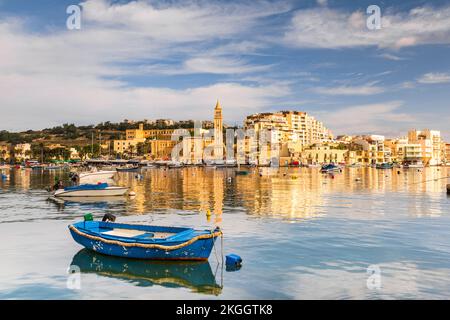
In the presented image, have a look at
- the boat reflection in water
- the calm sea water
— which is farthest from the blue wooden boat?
the calm sea water

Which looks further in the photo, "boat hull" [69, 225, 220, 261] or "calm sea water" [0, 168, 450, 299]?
"boat hull" [69, 225, 220, 261]

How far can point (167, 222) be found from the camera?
27938 mm

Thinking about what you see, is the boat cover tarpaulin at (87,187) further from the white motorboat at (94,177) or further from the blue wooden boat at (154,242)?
the blue wooden boat at (154,242)

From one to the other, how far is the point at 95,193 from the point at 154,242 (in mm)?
27078

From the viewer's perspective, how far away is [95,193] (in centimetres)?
4294

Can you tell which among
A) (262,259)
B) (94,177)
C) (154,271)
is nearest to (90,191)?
(94,177)

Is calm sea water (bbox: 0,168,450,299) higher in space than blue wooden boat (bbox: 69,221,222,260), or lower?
lower

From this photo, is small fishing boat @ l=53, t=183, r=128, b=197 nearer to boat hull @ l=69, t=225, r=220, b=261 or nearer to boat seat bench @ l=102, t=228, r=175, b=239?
boat seat bench @ l=102, t=228, r=175, b=239

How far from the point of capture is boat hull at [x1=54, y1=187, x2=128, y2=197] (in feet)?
138

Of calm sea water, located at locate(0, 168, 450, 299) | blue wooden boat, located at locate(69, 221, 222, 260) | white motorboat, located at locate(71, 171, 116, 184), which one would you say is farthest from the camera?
white motorboat, located at locate(71, 171, 116, 184)

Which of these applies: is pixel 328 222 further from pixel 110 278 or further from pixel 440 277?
pixel 110 278

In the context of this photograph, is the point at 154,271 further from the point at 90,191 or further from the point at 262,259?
the point at 90,191
